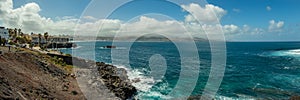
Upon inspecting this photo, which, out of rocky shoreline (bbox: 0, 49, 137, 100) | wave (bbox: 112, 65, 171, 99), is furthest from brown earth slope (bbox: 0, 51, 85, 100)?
wave (bbox: 112, 65, 171, 99)

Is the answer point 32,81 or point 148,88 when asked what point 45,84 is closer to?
point 32,81

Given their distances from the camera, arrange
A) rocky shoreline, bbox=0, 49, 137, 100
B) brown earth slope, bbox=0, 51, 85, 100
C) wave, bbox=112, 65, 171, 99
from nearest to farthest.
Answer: brown earth slope, bbox=0, 51, 85, 100 → rocky shoreline, bbox=0, 49, 137, 100 → wave, bbox=112, 65, 171, 99

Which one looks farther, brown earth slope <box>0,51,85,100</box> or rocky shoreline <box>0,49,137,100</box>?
rocky shoreline <box>0,49,137,100</box>

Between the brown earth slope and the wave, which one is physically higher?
the brown earth slope

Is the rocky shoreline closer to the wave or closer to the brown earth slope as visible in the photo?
the brown earth slope

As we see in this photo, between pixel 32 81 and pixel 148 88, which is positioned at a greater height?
Result: pixel 32 81

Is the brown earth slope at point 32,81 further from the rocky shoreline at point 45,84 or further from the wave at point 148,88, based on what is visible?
the wave at point 148,88

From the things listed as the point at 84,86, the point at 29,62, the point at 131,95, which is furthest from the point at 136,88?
the point at 29,62

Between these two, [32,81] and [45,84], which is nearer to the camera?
[32,81]

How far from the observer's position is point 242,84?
1735 inches

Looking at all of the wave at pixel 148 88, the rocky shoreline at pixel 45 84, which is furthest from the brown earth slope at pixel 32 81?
the wave at pixel 148 88

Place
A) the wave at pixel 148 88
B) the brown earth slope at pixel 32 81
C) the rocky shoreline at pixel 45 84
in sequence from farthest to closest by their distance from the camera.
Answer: the wave at pixel 148 88
the rocky shoreline at pixel 45 84
the brown earth slope at pixel 32 81

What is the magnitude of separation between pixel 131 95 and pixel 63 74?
1193 cm

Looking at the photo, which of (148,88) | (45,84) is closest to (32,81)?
(45,84)
